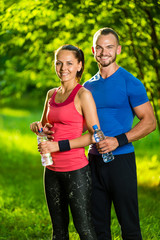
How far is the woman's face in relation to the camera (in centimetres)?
323

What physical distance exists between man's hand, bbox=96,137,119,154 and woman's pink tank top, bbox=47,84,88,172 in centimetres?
17

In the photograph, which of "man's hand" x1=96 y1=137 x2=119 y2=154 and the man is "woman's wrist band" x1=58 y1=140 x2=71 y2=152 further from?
the man

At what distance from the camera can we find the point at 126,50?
598 cm

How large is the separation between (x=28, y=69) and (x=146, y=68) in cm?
365

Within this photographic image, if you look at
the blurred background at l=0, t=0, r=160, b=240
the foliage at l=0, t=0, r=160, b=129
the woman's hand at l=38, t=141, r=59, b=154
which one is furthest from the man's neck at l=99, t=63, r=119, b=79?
the foliage at l=0, t=0, r=160, b=129

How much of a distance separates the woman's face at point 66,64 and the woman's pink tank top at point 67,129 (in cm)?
13

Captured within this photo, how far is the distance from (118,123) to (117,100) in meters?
0.21

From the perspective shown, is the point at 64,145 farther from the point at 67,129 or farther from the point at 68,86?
the point at 68,86

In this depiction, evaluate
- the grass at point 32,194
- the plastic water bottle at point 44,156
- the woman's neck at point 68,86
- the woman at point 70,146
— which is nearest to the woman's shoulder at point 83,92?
the woman at point 70,146

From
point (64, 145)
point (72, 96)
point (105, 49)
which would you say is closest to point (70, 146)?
point (64, 145)

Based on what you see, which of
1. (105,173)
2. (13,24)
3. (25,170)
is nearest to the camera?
(105,173)

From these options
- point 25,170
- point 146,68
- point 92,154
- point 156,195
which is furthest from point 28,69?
point 92,154

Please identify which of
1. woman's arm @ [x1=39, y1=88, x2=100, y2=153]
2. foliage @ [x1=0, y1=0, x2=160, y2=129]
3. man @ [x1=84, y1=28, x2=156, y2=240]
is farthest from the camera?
foliage @ [x1=0, y1=0, x2=160, y2=129]

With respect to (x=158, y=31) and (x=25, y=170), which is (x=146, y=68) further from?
(x=25, y=170)
